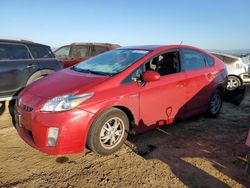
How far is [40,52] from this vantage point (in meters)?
7.02

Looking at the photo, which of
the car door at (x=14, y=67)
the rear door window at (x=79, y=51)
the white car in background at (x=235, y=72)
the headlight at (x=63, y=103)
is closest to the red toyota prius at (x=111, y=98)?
the headlight at (x=63, y=103)

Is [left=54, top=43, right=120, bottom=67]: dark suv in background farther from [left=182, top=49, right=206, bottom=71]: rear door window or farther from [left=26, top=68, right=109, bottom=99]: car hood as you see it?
Result: [left=26, top=68, right=109, bottom=99]: car hood

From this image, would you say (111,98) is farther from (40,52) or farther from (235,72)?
(235,72)

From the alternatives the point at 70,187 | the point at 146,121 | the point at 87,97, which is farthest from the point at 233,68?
the point at 70,187

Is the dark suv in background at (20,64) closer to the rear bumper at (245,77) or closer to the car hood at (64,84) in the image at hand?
the car hood at (64,84)

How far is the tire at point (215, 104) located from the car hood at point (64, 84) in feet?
9.14

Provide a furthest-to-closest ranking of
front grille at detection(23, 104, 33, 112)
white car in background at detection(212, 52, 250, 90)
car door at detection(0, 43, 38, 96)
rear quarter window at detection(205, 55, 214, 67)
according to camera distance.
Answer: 1. white car in background at detection(212, 52, 250, 90)
2. car door at detection(0, 43, 38, 96)
3. rear quarter window at detection(205, 55, 214, 67)
4. front grille at detection(23, 104, 33, 112)

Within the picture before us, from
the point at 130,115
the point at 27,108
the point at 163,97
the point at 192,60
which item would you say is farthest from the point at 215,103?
the point at 27,108

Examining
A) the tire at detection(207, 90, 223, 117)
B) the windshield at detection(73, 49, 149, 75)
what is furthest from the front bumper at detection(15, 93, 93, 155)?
the tire at detection(207, 90, 223, 117)

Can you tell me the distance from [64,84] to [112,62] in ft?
3.42

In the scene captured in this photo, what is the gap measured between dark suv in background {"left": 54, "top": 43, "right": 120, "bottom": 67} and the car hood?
6.29 metres

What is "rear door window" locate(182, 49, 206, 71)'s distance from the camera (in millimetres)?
5294

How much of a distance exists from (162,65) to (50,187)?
9.17 ft

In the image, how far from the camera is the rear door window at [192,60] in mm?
5294
